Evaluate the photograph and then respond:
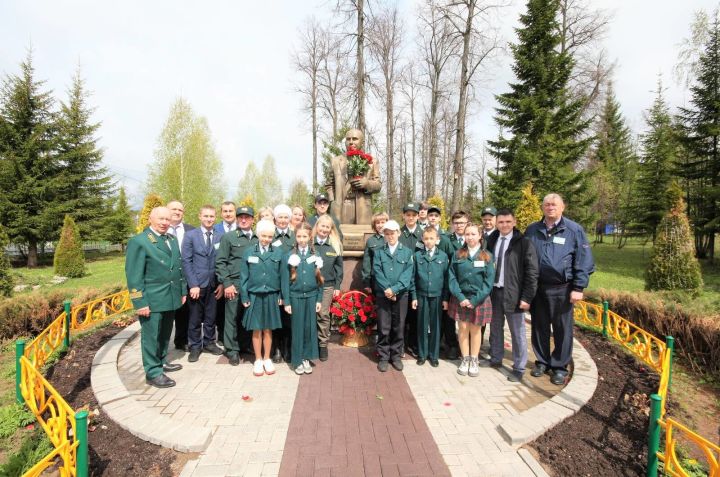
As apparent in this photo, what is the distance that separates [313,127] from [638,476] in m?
25.7

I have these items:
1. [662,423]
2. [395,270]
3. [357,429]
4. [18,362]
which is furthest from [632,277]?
[18,362]

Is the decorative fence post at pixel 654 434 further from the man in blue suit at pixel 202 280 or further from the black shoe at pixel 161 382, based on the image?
the man in blue suit at pixel 202 280

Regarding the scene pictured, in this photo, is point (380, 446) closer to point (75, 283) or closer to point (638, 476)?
point (638, 476)

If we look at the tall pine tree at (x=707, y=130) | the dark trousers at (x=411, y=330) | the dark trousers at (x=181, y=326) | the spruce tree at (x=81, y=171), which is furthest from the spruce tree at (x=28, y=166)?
the tall pine tree at (x=707, y=130)

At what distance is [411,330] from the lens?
17.7 ft

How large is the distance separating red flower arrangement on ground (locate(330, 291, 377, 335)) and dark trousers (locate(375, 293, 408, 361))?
54cm

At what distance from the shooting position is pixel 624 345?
5.57 meters

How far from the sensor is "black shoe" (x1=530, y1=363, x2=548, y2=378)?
4.66 metres

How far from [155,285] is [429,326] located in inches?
135

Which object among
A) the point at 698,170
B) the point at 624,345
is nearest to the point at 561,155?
the point at 698,170

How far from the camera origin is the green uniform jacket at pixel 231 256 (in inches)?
191

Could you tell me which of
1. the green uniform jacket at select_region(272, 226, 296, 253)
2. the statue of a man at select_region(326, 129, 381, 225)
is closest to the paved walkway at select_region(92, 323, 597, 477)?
the green uniform jacket at select_region(272, 226, 296, 253)

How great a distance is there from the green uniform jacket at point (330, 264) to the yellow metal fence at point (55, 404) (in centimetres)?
294

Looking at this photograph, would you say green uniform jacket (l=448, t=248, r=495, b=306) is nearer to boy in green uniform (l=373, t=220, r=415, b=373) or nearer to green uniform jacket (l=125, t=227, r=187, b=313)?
boy in green uniform (l=373, t=220, r=415, b=373)
